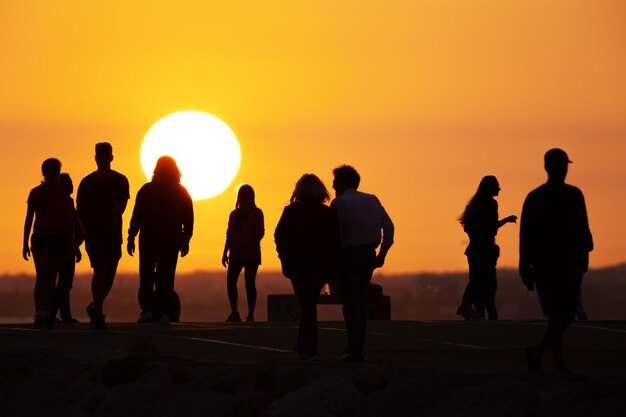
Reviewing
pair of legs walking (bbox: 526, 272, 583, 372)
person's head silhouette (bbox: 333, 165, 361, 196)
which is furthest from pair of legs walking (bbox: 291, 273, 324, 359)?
pair of legs walking (bbox: 526, 272, 583, 372)

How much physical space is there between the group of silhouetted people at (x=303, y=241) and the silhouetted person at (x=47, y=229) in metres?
0.01

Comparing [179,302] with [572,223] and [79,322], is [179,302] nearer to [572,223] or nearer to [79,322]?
[79,322]

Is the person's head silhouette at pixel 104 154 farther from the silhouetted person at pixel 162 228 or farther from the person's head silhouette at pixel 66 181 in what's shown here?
the person's head silhouette at pixel 66 181

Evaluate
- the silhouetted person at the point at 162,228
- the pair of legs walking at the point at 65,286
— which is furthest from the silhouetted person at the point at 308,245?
the pair of legs walking at the point at 65,286

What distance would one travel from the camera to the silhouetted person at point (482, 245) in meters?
23.5

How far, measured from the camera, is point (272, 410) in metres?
11.5

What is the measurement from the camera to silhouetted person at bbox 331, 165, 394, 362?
48.3ft

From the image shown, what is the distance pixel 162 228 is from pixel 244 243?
14.3 feet

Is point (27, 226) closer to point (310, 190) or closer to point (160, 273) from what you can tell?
point (160, 273)

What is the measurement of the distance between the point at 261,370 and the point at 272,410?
3.09ft

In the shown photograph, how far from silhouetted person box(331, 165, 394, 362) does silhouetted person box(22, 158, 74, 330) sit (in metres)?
5.55

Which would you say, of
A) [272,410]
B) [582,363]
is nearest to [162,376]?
[272,410]

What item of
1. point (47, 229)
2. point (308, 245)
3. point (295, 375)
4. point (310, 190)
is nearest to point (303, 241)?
point (308, 245)

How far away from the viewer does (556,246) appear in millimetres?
12836
